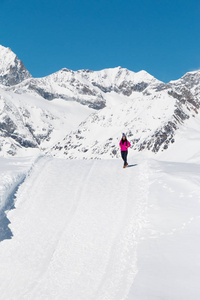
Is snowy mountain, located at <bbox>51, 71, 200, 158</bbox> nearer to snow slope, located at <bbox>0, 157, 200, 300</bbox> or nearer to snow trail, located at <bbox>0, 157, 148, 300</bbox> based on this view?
snow trail, located at <bbox>0, 157, 148, 300</bbox>

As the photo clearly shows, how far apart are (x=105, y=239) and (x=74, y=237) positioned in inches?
41.6

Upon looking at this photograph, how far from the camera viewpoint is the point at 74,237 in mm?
12391

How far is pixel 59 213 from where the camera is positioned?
46.5 ft

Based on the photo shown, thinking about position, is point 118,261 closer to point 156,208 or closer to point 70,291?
point 70,291

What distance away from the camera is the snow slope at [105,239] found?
379 inches

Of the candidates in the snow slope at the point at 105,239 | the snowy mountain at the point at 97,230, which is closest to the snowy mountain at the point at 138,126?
the snowy mountain at the point at 97,230

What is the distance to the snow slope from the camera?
9625 mm

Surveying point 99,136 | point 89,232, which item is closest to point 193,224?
point 89,232

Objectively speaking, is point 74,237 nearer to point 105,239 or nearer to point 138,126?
point 105,239

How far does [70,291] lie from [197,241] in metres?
4.11

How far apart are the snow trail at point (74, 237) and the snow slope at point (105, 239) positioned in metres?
0.03

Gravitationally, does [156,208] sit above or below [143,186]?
below

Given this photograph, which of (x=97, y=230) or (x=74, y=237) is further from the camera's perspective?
(x=97, y=230)

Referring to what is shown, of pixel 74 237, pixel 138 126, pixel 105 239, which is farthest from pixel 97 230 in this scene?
pixel 138 126
